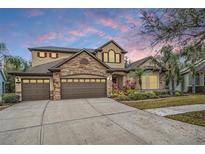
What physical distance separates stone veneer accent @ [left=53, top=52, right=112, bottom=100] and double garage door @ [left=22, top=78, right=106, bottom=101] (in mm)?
567

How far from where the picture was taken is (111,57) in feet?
65.6

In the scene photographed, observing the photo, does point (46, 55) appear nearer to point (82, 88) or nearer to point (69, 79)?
point (69, 79)

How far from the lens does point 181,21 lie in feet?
21.6

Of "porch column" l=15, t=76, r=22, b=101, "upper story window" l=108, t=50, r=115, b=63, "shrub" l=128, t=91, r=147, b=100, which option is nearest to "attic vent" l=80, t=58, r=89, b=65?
"upper story window" l=108, t=50, r=115, b=63

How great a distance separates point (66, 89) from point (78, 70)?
214 centimetres

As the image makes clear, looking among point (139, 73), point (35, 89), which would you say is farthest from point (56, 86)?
point (139, 73)

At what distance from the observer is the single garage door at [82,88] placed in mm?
15094

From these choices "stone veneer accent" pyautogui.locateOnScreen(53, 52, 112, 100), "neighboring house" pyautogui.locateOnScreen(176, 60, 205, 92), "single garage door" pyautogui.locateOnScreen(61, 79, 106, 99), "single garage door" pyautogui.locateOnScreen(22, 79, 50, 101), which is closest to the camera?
"single garage door" pyautogui.locateOnScreen(22, 79, 50, 101)

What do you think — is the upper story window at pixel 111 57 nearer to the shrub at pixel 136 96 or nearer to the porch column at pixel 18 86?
the shrub at pixel 136 96

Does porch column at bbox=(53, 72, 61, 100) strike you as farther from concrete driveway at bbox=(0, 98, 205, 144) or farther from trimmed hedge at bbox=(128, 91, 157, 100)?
concrete driveway at bbox=(0, 98, 205, 144)

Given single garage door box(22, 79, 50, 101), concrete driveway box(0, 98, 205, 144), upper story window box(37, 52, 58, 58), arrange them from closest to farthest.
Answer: concrete driveway box(0, 98, 205, 144) → single garage door box(22, 79, 50, 101) → upper story window box(37, 52, 58, 58)

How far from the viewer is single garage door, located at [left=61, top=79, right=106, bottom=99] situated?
49.5 ft
